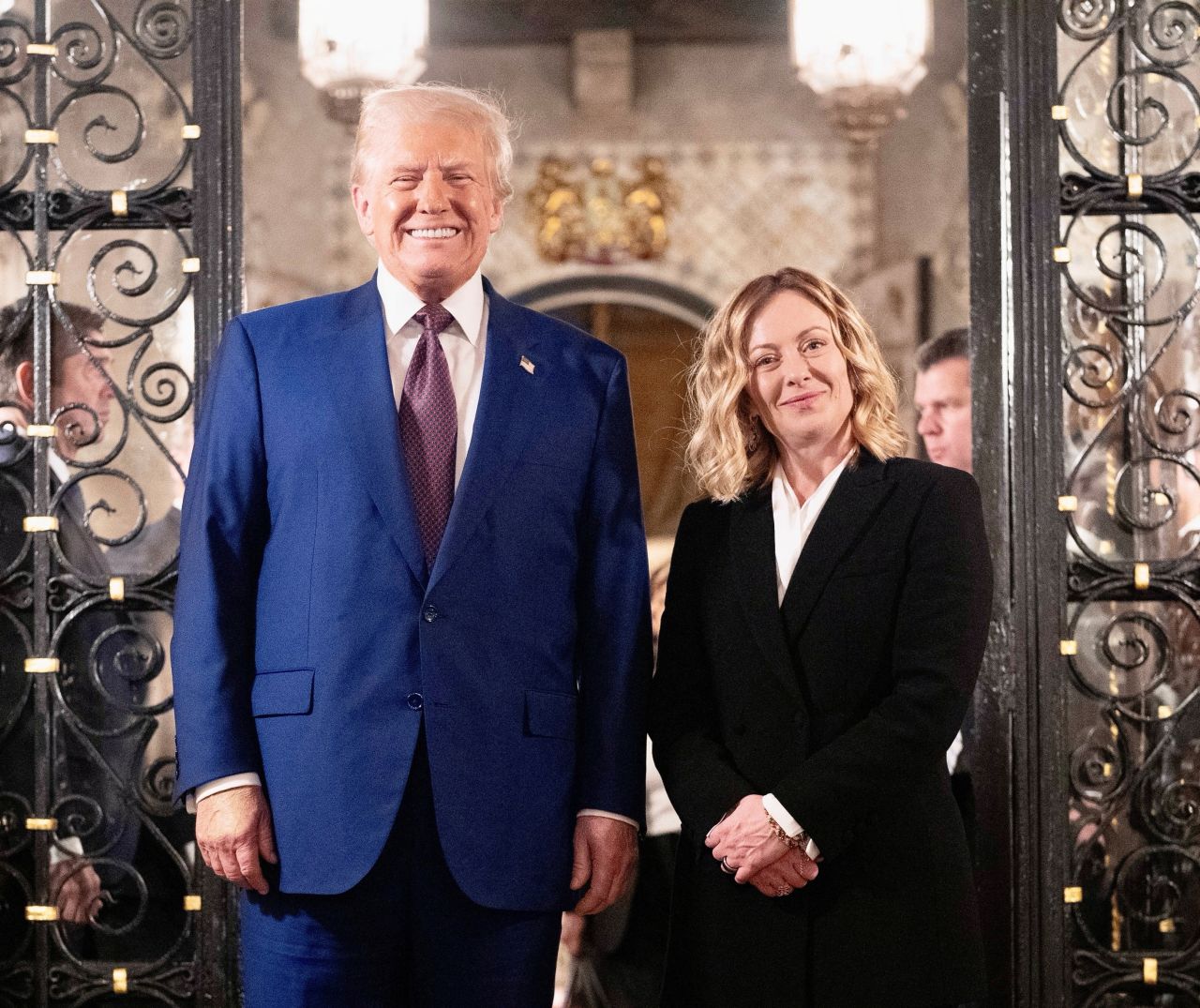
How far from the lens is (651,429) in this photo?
5.34m

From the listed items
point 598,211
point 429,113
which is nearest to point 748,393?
point 429,113

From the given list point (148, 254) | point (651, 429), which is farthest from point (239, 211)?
point (651, 429)

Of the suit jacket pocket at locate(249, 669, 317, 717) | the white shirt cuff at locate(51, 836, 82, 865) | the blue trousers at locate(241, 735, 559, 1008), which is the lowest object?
the white shirt cuff at locate(51, 836, 82, 865)

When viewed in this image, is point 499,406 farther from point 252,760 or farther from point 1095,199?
point 1095,199

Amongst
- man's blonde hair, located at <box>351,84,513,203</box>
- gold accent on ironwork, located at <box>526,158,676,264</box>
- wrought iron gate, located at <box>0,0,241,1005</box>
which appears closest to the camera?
man's blonde hair, located at <box>351,84,513,203</box>

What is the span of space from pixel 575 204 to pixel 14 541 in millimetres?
3368

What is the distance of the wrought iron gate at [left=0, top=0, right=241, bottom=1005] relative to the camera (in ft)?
9.08

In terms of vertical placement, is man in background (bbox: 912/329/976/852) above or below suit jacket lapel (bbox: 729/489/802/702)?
above

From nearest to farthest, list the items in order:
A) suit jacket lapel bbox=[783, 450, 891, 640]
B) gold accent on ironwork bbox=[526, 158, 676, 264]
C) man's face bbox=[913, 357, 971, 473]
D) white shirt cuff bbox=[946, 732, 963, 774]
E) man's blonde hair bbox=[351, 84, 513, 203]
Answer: suit jacket lapel bbox=[783, 450, 891, 640] → man's blonde hair bbox=[351, 84, 513, 203] → white shirt cuff bbox=[946, 732, 963, 774] → man's face bbox=[913, 357, 971, 473] → gold accent on ironwork bbox=[526, 158, 676, 264]

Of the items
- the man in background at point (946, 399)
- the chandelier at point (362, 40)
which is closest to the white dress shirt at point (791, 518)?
the man in background at point (946, 399)

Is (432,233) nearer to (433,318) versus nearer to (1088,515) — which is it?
(433,318)

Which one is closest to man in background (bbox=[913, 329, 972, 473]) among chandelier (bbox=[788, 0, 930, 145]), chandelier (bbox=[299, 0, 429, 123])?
chandelier (bbox=[788, 0, 930, 145])

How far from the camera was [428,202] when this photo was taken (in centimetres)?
203

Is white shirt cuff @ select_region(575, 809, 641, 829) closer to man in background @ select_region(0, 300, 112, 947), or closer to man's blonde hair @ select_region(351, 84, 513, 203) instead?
man's blonde hair @ select_region(351, 84, 513, 203)
